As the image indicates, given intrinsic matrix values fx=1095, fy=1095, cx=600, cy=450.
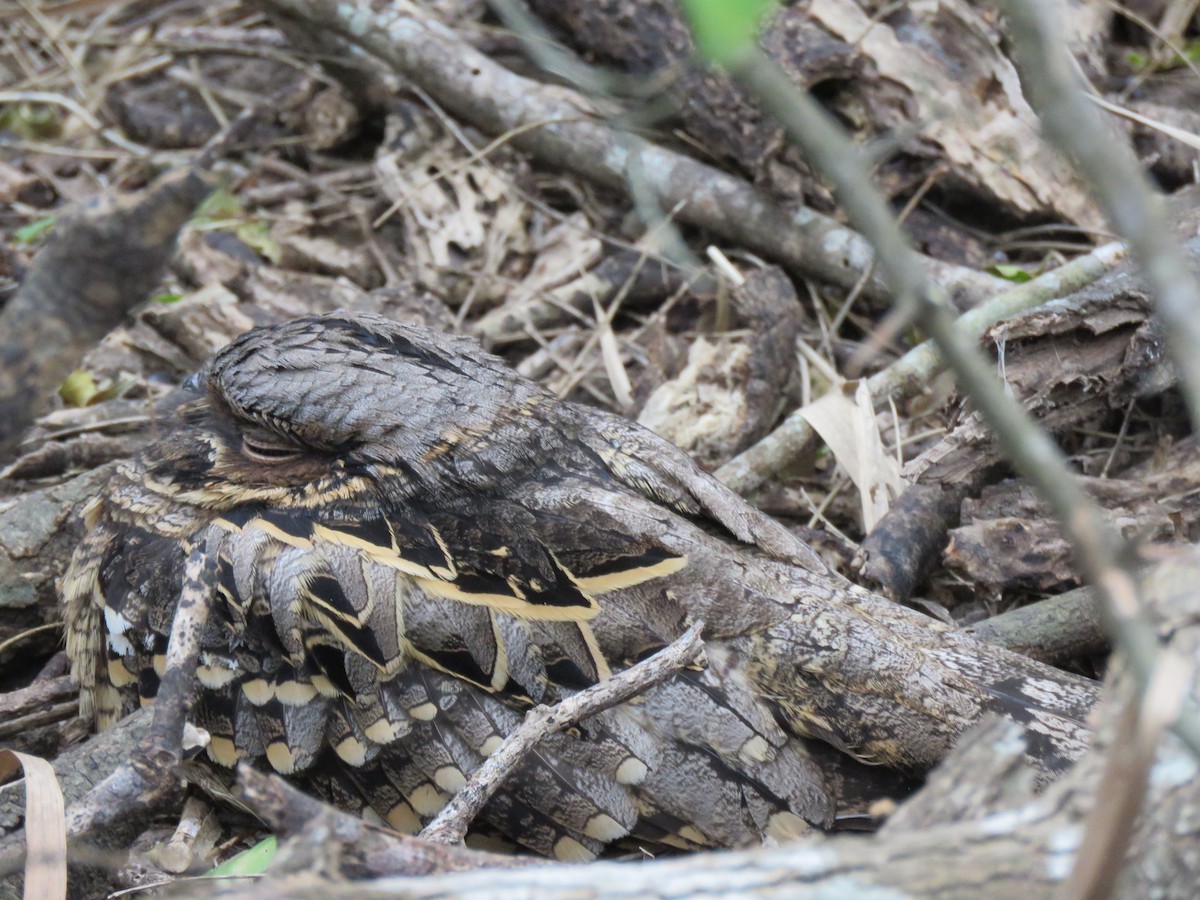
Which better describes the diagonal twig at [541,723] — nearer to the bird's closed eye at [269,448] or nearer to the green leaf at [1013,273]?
the bird's closed eye at [269,448]

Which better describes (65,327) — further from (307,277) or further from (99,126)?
(99,126)

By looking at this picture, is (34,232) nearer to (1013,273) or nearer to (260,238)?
(260,238)

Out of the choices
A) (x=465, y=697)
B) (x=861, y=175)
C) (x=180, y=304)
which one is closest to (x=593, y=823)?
(x=465, y=697)

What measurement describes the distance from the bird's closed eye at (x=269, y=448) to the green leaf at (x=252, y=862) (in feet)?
2.69

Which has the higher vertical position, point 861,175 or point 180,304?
point 861,175

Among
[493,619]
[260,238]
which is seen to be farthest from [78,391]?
[493,619]

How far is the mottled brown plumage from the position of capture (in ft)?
6.66

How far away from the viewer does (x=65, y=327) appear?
1.26 meters

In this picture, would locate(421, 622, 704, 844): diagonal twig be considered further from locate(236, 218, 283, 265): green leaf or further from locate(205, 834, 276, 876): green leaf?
locate(236, 218, 283, 265): green leaf

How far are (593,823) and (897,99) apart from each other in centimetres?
253

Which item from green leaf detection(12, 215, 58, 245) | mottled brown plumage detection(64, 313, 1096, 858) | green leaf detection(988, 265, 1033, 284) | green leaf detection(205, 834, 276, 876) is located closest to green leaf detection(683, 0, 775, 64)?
mottled brown plumage detection(64, 313, 1096, 858)

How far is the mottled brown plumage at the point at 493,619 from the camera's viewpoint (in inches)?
80.0

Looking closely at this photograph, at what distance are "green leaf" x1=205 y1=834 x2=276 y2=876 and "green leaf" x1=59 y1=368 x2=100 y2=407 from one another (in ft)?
6.37

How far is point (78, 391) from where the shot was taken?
11.1 feet
